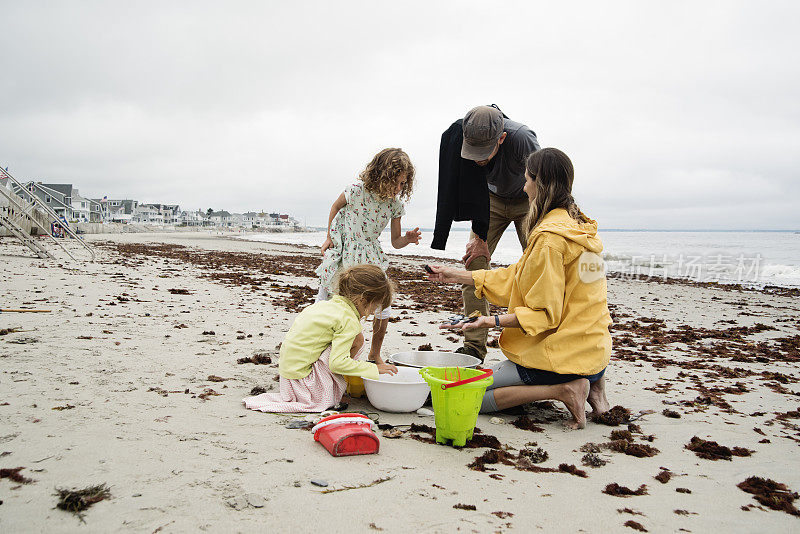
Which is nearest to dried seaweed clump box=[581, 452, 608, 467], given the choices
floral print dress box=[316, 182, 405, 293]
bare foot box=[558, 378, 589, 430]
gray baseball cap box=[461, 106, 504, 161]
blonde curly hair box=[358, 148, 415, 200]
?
bare foot box=[558, 378, 589, 430]

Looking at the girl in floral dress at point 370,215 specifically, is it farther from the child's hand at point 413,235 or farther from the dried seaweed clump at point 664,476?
the dried seaweed clump at point 664,476

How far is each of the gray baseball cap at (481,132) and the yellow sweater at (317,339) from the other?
1966 millimetres

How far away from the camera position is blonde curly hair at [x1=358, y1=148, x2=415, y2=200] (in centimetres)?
401

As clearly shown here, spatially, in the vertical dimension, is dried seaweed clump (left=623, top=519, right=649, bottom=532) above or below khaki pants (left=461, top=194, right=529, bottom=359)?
below

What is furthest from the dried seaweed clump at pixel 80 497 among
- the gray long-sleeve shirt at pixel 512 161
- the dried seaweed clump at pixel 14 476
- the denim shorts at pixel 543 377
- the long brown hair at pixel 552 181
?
the gray long-sleeve shirt at pixel 512 161

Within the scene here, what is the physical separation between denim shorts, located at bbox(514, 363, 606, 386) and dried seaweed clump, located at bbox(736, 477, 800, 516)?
1.04 meters

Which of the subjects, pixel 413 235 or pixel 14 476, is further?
pixel 413 235

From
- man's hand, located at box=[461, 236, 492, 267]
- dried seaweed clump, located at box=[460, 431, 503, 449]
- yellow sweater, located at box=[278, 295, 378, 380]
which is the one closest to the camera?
dried seaweed clump, located at box=[460, 431, 503, 449]

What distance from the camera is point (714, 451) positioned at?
2811 millimetres

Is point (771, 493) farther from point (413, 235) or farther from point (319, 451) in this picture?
point (413, 235)

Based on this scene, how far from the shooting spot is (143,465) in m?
2.19

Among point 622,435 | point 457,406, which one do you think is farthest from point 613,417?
point 457,406

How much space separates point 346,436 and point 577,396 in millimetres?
1636

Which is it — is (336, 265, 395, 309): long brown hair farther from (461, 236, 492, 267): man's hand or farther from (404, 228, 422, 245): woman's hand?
(461, 236, 492, 267): man's hand
